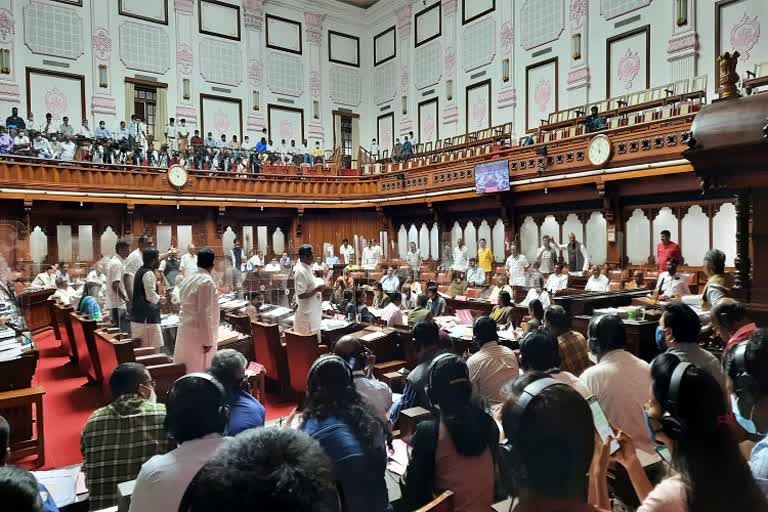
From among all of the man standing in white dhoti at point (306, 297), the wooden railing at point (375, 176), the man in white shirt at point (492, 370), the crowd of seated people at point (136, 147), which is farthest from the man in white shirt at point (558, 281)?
the crowd of seated people at point (136, 147)

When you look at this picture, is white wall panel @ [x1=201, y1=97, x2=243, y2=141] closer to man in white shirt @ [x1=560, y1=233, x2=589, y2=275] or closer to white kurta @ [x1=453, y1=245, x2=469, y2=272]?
white kurta @ [x1=453, y1=245, x2=469, y2=272]

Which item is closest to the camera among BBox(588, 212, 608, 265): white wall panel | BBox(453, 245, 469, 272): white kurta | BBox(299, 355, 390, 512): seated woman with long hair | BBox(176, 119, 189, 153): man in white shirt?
BBox(299, 355, 390, 512): seated woman with long hair

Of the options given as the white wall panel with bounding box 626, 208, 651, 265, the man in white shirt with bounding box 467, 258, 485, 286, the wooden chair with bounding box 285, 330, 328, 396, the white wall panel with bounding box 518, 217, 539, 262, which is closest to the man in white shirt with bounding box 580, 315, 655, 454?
the wooden chair with bounding box 285, 330, 328, 396

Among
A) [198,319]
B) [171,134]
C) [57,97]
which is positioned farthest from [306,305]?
[57,97]

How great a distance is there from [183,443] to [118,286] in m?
5.34

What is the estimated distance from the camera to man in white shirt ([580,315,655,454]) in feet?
8.98

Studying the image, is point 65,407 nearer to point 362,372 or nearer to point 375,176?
point 362,372

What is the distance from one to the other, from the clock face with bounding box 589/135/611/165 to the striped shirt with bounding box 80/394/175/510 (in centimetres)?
1039

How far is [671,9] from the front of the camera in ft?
43.0

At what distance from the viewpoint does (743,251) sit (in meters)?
4.58

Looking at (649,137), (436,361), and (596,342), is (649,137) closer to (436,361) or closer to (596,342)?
(596,342)

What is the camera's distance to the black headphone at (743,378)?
82.6 inches

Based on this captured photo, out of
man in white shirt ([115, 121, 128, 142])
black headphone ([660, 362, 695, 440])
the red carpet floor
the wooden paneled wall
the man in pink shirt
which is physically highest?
man in white shirt ([115, 121, 128, 142])

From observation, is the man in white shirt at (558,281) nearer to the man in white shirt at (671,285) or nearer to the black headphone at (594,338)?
the man in white shirt at (671,285)
